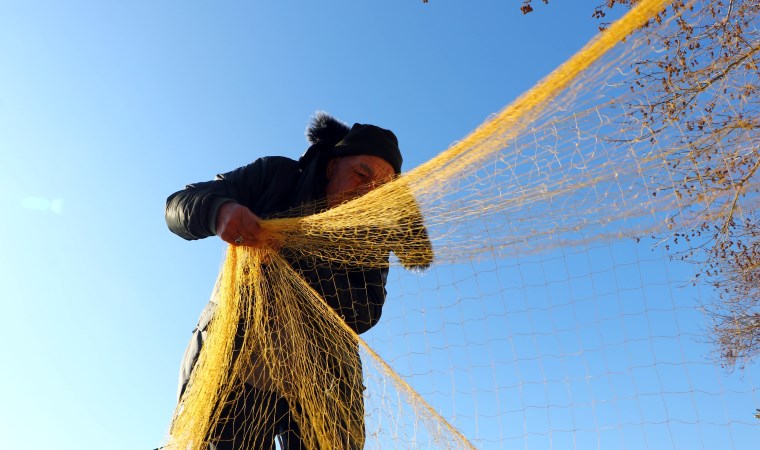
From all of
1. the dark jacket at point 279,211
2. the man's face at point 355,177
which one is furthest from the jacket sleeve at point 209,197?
the man's face at point 355,177

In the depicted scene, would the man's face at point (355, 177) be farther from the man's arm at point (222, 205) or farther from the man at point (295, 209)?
the man's arm at point (222, 205)

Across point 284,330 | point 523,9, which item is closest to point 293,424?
point 284,330

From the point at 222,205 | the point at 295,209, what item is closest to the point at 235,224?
the point at 222,205

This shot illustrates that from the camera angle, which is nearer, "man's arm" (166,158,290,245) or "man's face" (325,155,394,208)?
"man's arm" (166,158,290,245)

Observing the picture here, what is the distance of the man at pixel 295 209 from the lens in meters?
2.31

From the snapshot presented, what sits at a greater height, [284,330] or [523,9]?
[523,9]

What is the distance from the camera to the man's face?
265 cm

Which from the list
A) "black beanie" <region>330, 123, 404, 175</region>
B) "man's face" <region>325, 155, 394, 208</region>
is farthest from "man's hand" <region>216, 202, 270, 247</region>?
"black beanie" <region>330, 123, 404, 175</region>

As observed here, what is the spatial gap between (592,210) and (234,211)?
1285mm

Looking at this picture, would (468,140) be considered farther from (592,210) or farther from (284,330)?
(284,330)

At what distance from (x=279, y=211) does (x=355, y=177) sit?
1.18 feet

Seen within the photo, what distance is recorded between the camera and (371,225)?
7.94 feet

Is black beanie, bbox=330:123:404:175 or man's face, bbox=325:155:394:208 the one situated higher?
black beanie, bbox=330:123:404:175

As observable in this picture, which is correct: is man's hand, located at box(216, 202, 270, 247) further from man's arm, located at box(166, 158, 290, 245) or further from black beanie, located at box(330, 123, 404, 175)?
black beanie, located at box(330, 123, 404, 175)
